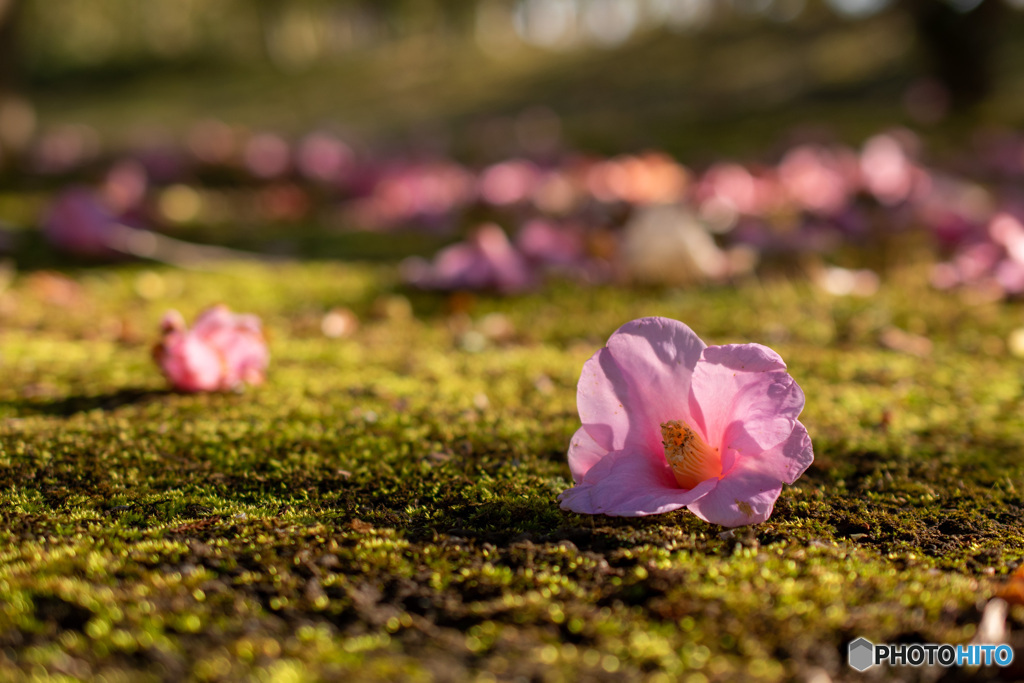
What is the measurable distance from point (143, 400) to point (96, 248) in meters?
2.39

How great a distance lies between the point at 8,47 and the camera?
21.0 feet

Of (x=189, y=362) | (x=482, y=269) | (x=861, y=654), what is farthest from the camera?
(x=482, y=269)

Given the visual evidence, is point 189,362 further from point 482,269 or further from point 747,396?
point 482,269

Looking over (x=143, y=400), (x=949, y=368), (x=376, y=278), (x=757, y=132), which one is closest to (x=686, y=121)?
(x=757, y=132)

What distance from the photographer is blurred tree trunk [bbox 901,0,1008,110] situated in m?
7.83

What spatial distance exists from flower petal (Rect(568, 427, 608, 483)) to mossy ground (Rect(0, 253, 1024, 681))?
93 mm

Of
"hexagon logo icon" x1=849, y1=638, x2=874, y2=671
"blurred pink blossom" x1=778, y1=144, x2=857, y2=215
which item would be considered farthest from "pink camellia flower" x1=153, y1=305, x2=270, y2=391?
"blurred pink blossom" x1=778, y1=144, x2=857, y2=215

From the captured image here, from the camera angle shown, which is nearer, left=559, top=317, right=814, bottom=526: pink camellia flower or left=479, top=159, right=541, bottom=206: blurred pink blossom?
left=559, top=317, right=814, bottom=526: pink camellia flower

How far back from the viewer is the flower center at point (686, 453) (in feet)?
4.51

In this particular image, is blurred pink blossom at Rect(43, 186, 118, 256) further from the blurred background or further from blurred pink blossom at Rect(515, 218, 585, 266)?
blurred pink blossom at Rect(515, 218, 585, 266)

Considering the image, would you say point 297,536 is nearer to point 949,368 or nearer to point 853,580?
point 853,580

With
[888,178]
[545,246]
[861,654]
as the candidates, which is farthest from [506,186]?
[861,654]

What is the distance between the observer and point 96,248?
13.5 ft

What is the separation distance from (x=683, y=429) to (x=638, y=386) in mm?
101
